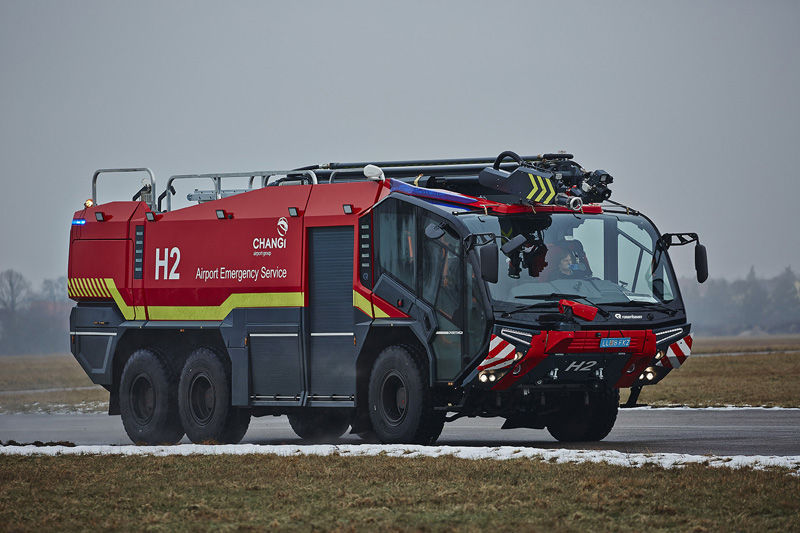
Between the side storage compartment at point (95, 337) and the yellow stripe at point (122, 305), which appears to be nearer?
the yellow stripe at point (122, 305)

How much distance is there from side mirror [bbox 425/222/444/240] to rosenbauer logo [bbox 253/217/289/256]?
8.88 ft

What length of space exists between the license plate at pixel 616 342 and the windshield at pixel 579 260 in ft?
1.70

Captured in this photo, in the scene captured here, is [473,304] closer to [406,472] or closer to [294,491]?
[406,472]

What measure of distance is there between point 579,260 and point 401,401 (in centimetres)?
298

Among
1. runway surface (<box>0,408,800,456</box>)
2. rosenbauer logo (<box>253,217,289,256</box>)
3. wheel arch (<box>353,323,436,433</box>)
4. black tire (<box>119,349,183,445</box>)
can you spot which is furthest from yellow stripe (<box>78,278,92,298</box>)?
wheel arch (<box>353,323,436,433</box>)

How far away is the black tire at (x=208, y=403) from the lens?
21484 mm

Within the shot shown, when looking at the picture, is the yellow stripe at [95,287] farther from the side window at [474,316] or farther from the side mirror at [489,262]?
the side mirror at [489,262]

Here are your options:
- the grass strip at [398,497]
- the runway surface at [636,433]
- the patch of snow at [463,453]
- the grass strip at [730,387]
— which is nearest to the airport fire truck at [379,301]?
the runway surface at [636,433]

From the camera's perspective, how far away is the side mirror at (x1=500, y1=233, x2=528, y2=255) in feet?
60.3

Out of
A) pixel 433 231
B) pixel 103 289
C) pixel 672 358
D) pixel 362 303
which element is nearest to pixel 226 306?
pixel 362 303

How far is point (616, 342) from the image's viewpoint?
18.4m

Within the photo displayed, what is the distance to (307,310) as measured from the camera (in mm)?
20438

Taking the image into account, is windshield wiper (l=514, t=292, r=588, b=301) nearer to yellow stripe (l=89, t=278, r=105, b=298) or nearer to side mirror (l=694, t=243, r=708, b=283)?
side mirror (l=694, t=243, r=708, b=283)

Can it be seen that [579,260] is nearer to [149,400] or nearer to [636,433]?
[636,433]
